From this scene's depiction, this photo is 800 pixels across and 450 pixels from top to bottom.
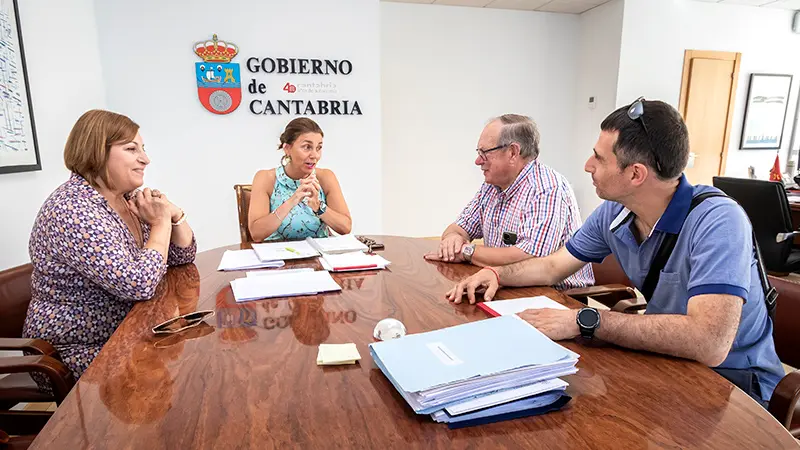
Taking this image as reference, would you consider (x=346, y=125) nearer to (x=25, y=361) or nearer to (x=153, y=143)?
(x=153, y=143)

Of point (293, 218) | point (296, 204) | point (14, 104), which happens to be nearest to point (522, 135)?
point (296, 204)

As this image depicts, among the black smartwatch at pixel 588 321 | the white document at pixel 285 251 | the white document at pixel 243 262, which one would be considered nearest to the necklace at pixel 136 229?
the white document at pixel 243 262

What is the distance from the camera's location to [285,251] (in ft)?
6.41

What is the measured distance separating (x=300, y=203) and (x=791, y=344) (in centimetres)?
205

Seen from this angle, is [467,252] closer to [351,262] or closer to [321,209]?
[351,262]

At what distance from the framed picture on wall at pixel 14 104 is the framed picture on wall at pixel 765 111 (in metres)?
6.99

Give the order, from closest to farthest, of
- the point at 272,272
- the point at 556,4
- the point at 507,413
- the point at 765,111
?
the point at 507,413 → the point at 272,272 → the point at 556,4 → the point at 765,111

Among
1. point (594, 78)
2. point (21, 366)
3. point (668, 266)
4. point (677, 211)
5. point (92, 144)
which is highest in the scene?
point (594, 78)

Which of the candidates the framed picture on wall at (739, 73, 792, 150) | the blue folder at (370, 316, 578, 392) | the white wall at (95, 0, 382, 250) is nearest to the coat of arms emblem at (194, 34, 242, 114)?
the white wall at (95, 0, 382, 250)

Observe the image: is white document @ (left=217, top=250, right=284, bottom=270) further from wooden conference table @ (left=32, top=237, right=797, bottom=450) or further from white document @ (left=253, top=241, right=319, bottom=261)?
wooden conference table @ (left=32, top=237, right=797, bottom=450)

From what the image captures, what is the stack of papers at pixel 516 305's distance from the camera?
1264mm

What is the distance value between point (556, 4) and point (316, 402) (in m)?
5.54

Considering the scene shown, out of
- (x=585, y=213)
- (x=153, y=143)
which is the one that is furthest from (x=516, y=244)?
(x=585, y=213)

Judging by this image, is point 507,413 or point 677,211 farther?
point 677,211
